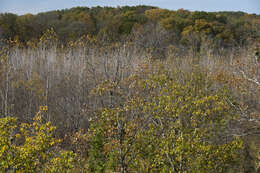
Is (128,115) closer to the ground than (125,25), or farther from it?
closer to the ground

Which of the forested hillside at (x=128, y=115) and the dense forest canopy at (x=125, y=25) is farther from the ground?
the dense forest canopy at (x=125, y=25)

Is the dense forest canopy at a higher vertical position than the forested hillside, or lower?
higher

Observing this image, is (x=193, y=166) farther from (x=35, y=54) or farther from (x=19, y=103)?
(x=35, y=54)

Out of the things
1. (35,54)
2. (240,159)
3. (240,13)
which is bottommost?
(240,159)

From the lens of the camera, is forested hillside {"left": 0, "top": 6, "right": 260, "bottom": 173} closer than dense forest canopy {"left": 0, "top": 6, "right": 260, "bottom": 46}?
Yes

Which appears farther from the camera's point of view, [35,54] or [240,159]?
[35,54]

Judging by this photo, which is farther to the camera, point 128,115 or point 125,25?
point 125,25

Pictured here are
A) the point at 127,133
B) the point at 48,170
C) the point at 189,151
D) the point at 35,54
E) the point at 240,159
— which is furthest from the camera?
the point at 35,54

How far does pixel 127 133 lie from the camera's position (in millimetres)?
3992

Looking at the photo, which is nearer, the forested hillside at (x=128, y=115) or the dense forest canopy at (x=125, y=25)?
the forested hillside at (x=128, y=115)

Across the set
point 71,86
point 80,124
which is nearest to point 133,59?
point 71,86

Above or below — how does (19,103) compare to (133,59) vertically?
below

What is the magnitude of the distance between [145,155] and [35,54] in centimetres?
764

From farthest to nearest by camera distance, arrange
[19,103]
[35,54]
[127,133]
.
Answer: [35,54] → [19,103] → [127,133]
